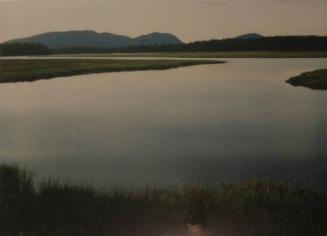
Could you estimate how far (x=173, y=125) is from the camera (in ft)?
6.07

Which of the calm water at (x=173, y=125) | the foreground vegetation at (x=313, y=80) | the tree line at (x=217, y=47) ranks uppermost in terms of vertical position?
the tree line at (x=217, y=47)

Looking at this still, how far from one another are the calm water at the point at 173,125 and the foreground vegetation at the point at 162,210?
1.8 inches

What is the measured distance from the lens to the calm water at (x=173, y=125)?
1.81 m

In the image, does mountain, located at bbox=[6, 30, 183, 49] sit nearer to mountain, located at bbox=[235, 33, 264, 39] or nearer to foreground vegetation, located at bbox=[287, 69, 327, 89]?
mountain, located at bbox=[235, 33, 264, 39]

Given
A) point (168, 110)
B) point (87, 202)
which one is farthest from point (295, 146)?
point (87, 202)

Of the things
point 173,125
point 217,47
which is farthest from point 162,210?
point 217,47

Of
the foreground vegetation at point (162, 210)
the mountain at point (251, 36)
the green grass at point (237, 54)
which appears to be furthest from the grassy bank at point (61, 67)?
the foreground vegetation at point (162, 210)

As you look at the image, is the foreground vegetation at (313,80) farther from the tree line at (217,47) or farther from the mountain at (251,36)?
the mountain at (251,36)

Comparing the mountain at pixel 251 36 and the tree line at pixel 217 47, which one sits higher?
the mountain at pixel 251 36

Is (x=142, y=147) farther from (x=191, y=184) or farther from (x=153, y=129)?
(x=191, y=184)

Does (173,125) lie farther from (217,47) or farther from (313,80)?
(313,80)

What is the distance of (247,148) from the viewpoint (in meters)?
1.82

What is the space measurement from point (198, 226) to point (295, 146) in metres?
0.45

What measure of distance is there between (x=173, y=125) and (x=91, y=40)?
17.6 inches
